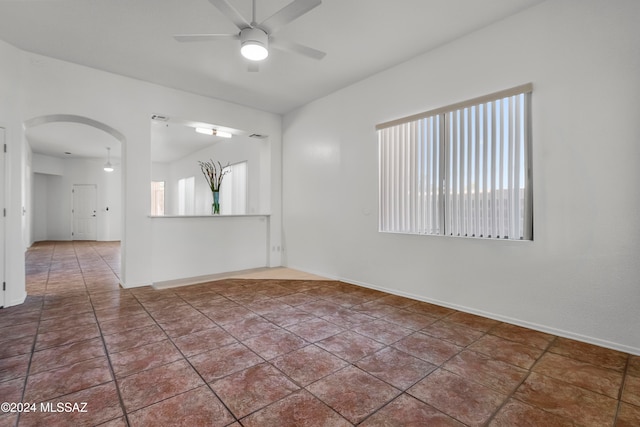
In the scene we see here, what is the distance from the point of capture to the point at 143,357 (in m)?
2.24

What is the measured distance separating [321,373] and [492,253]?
6.94ft

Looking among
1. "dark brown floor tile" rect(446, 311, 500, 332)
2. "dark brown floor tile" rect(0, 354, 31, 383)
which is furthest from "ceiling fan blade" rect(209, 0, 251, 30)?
"dark brown floor tile" rect(446, 311, 500, 332)

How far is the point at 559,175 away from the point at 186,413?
10.9ft

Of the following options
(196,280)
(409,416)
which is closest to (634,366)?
(409,416)

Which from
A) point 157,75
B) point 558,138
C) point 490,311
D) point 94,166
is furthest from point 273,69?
point 94,166

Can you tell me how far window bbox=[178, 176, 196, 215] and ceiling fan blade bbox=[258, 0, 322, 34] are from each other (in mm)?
8430

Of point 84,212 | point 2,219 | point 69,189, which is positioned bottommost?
point 2,219

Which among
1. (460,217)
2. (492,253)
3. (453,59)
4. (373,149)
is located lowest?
(492,253)

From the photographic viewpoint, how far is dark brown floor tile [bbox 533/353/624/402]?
6.19ft

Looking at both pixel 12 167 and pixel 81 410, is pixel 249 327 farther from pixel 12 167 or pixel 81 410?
pixel 12 167

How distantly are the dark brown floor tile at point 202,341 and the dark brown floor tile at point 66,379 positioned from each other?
50 cm

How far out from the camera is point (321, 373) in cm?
203

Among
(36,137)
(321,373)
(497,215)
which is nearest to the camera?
(321,373)

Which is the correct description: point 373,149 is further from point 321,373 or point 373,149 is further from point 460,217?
point 321,373
